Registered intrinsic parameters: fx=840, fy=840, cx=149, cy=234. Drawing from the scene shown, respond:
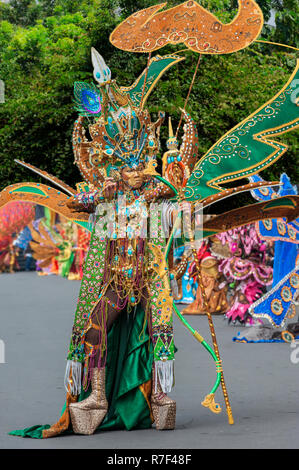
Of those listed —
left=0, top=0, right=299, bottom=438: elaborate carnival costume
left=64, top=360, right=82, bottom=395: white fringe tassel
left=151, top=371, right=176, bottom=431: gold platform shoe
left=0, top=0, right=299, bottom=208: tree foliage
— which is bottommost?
left=151, top=371, right=176, bottom=431: gold platform shoe

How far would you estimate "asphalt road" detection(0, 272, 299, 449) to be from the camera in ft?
17.9

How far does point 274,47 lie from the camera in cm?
2164

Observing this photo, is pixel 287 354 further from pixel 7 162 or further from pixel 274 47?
pixel 274 47

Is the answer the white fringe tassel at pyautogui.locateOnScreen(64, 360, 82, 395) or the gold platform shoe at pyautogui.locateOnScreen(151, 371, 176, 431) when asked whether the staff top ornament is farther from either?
the gold platform shoe at pyautogui.locateOnScreen(151, 371, 176, 431)

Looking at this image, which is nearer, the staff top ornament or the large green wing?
the staff top ornament

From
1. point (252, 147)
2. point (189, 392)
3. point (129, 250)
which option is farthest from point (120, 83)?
point (129, 250)

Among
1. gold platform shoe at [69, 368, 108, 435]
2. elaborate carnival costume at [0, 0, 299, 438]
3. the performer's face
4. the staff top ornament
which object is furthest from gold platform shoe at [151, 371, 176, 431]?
the staff top ornament

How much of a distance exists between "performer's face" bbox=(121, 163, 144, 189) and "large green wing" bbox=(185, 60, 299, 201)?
815 millimetres

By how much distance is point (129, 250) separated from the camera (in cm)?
593

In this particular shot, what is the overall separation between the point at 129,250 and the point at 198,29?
1.90 metres

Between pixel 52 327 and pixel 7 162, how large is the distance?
11.3 ft

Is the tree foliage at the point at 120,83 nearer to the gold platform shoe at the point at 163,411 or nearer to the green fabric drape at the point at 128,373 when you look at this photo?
the green fabric drape at the point at 128,373

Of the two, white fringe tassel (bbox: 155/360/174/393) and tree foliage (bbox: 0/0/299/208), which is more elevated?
tree foliage (bbox: 0/0/299/208)

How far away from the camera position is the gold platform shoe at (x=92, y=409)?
5664 millimetres
